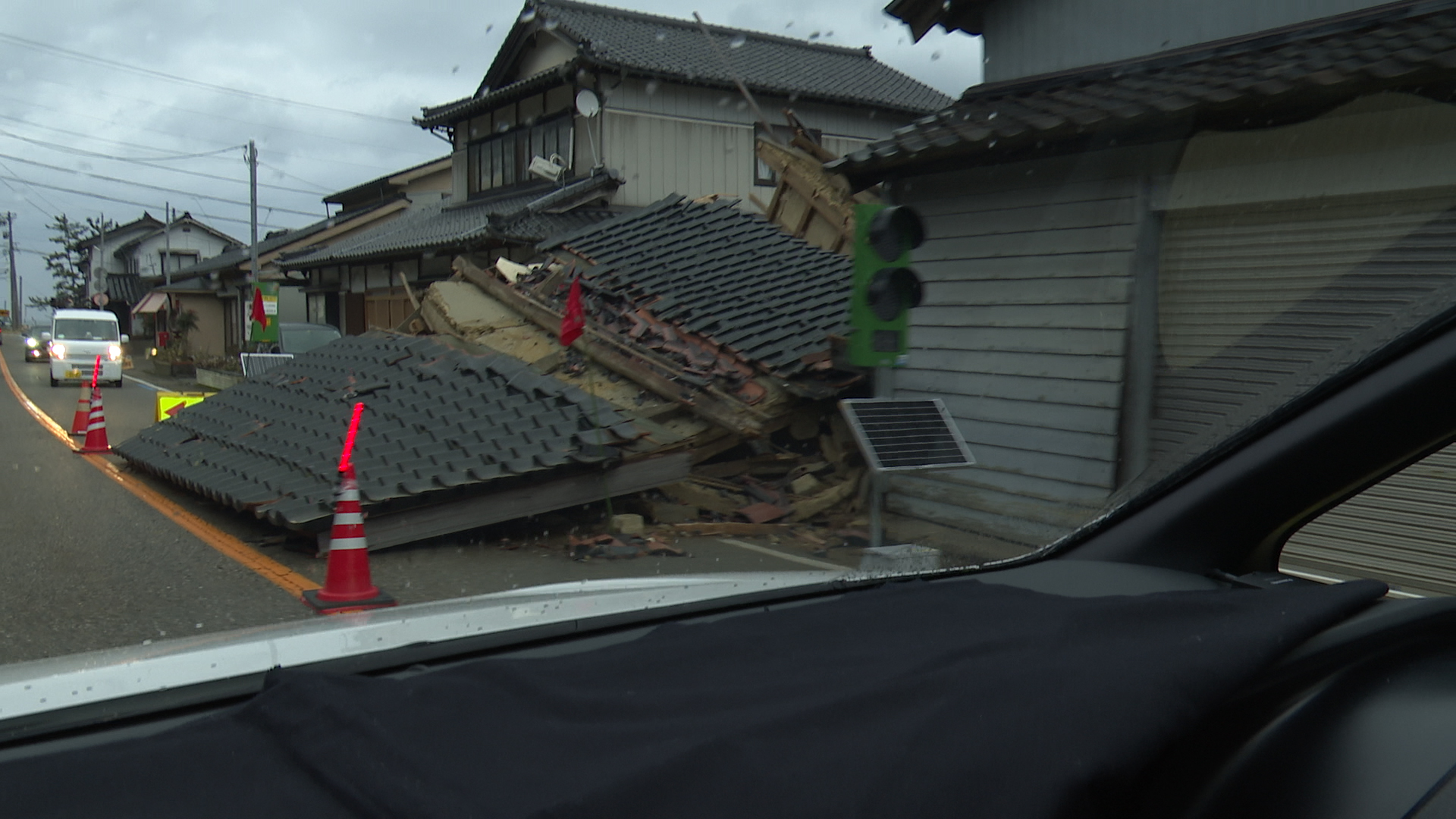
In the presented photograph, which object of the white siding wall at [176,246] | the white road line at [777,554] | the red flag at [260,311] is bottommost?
the white road line at [777,554]

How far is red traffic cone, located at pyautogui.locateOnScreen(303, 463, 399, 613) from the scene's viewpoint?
4.75m

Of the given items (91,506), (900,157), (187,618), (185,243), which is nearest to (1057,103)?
(900,157)

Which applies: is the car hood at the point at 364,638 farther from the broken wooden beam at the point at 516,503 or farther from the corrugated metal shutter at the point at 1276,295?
the broken wooden beam at the point at 516,503

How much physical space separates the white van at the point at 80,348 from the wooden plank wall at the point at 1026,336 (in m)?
22.3

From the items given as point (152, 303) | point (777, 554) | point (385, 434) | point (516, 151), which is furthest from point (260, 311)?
point (152, 303)

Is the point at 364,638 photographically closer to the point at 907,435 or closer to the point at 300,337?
the point at 907,435

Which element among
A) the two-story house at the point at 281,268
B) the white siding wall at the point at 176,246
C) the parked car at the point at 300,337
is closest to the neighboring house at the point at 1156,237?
the two-story house at the point at 281,268

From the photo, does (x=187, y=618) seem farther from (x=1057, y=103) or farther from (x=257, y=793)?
(x=1057, y=103)

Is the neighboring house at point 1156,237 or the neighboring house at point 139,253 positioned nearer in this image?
the neighboring house at point 1156,237

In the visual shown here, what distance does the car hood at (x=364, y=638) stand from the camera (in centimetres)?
130

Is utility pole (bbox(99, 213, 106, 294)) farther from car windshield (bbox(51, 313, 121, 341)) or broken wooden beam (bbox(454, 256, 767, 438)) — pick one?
broken wooden beam (bbox(454, 256, 767, 438))

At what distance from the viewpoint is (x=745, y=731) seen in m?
1.15

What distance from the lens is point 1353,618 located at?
50.3 inches

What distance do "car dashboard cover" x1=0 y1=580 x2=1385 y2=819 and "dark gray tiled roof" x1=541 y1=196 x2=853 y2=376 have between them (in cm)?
701
